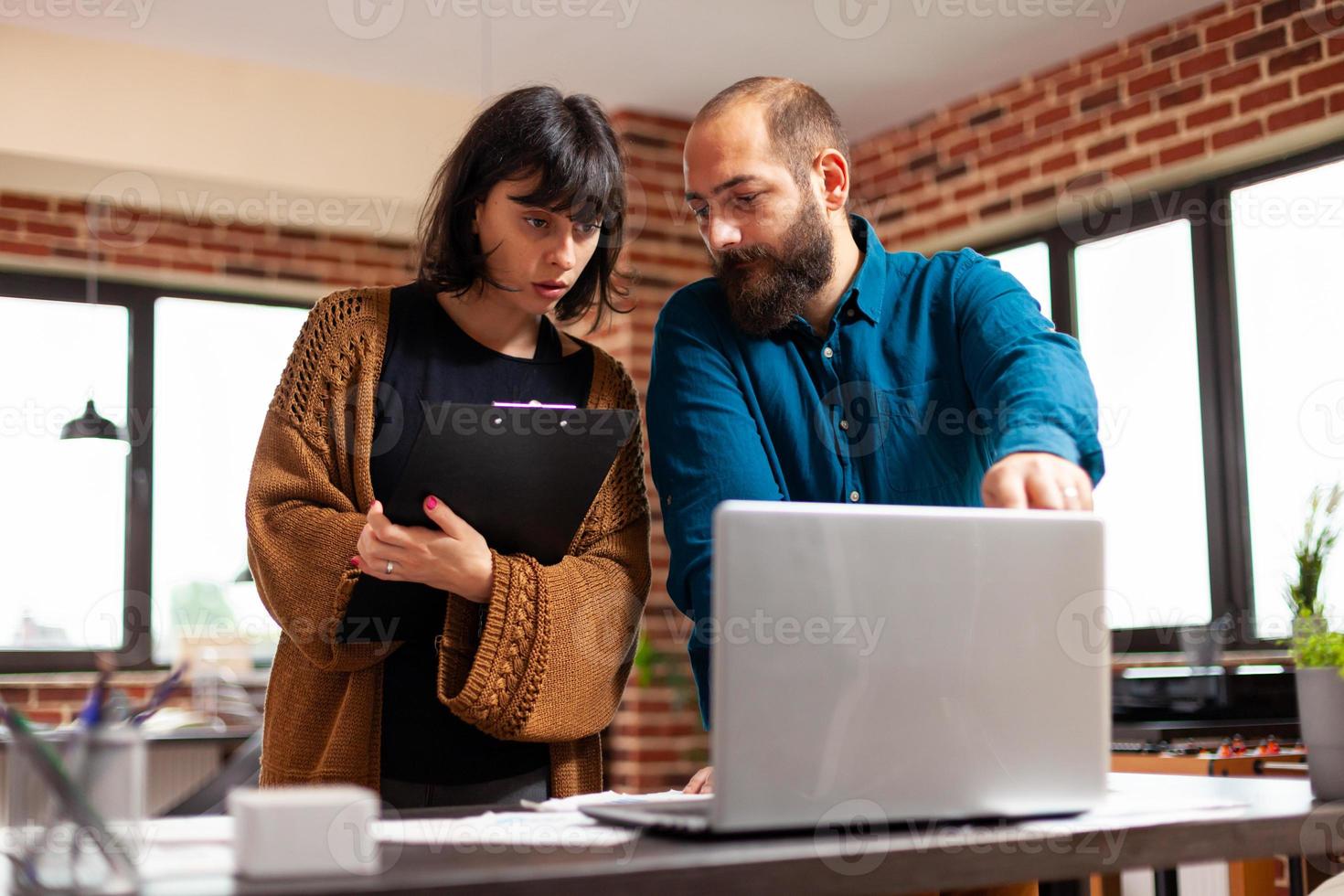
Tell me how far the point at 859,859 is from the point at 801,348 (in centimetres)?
98

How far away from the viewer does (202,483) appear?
5824 millimetres

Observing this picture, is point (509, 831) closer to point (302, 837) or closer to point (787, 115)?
point (302, 837)

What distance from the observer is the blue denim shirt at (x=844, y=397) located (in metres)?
1.61

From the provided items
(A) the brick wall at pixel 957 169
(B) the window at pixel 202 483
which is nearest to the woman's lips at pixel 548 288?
(A) the brick wall at pixel 957 169

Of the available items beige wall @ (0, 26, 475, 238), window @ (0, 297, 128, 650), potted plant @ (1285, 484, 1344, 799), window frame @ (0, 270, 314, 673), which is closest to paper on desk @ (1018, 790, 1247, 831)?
potted plant @ (1285, 484, 1344, 799)

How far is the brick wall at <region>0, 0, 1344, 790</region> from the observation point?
422 cm

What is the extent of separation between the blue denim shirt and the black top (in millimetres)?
154

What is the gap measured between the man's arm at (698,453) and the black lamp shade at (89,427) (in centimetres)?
388

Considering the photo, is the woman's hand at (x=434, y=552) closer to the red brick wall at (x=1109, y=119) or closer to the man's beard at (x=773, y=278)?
the man's beard at (x=773, y=278)

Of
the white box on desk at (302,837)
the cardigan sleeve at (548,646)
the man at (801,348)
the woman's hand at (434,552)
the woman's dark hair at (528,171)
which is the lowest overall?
the white box on desk at (302,837)

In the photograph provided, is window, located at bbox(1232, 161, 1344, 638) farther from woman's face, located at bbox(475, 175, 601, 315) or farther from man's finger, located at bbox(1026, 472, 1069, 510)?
man's finger, located at bbox(1026, 472, 1069, 510)

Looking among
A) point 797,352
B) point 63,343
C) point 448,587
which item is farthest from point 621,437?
point 63,343

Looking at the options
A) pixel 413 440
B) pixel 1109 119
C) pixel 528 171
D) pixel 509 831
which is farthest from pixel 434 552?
pixel 1109 119

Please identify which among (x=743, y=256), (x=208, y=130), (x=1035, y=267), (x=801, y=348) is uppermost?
(x=208, y=130)
